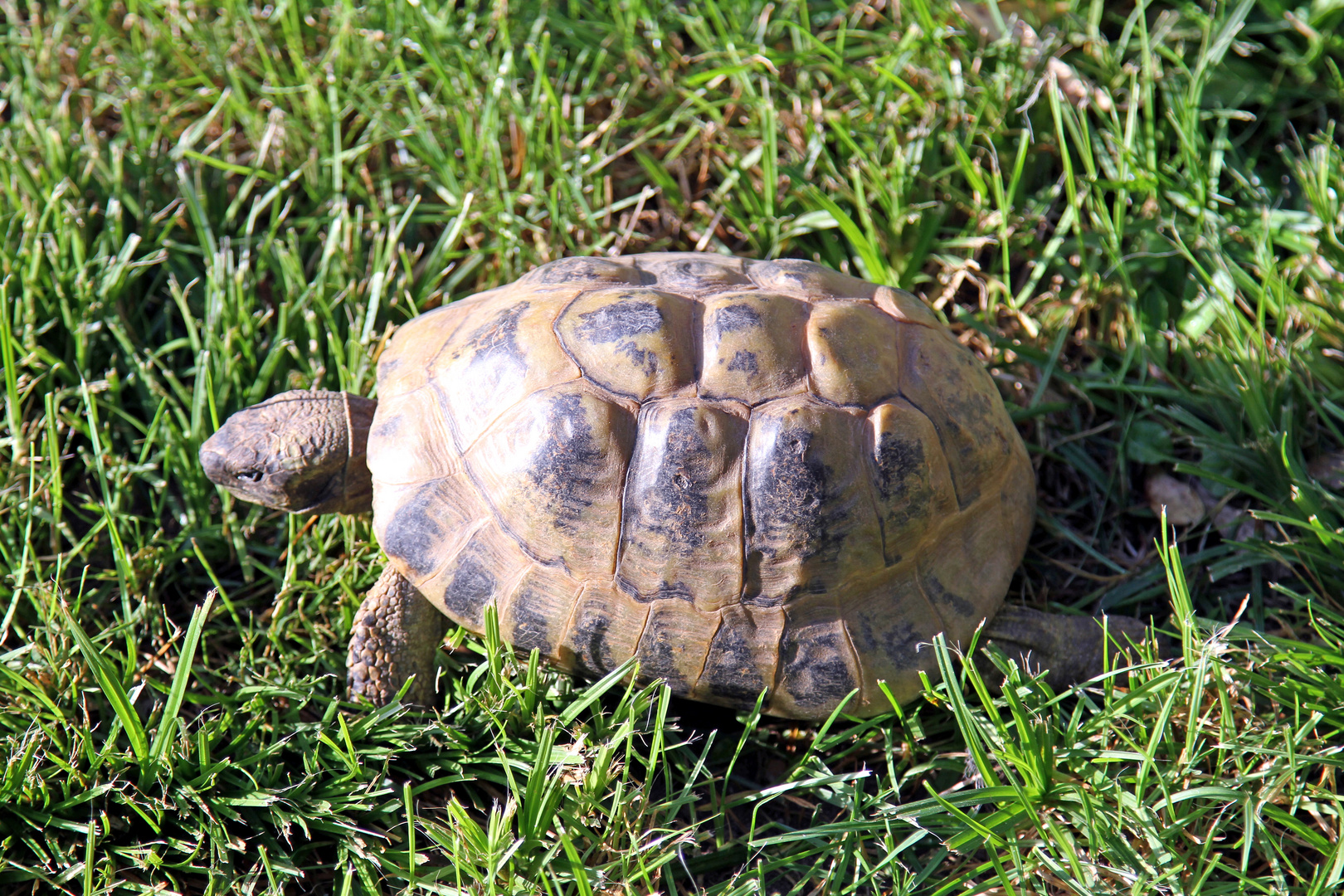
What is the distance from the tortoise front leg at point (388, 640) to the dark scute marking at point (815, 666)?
110cm

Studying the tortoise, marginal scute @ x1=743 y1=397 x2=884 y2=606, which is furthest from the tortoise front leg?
marginal scute @ x1=743 y1=397 x2=884 y2=606

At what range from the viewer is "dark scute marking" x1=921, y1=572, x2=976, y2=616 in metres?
2.55

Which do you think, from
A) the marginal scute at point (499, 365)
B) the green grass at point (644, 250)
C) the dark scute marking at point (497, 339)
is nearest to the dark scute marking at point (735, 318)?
the marginal scute at point (499, 365)

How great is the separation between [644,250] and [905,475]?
5.27 ft

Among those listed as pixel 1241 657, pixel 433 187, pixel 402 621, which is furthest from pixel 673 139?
pixel 1241 657

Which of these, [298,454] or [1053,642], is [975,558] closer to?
[1053,642]

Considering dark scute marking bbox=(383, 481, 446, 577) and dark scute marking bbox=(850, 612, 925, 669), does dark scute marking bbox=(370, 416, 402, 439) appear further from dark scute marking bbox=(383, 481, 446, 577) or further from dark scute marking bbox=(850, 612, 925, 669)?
dark scute marking bbox=(850, 612, 925, 669)

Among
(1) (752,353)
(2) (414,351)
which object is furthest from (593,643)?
(2) (414,351)

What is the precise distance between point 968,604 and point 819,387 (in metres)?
0.78

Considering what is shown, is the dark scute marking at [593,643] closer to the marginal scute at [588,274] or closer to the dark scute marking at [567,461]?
the dark scute marking at [567,461]

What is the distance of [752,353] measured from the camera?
2.41 m

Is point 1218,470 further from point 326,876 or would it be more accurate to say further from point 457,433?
point 326,876

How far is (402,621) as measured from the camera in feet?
8.93

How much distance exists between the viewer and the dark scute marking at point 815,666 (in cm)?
248
